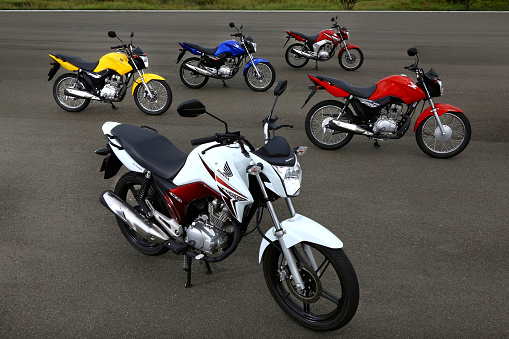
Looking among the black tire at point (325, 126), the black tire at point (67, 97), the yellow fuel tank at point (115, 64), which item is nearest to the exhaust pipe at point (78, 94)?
the black tire at point (67, 97)

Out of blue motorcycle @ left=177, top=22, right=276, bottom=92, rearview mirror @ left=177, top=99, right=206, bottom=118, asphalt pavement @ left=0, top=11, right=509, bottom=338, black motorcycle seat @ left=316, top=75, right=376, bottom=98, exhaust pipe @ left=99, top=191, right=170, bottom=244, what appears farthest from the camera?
blue motorcycle @ left=177, top=22, right=276, bottom=92

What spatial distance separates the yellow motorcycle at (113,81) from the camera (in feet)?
30.3

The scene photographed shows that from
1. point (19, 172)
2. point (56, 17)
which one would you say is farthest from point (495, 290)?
point (56, 17)

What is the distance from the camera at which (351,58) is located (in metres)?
13.8

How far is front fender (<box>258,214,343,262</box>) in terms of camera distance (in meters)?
3.37

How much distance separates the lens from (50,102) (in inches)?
407

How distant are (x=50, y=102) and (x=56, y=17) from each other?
18877 mm

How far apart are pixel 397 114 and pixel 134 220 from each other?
15.1ft

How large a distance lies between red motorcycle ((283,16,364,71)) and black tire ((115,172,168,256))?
31.9 feet

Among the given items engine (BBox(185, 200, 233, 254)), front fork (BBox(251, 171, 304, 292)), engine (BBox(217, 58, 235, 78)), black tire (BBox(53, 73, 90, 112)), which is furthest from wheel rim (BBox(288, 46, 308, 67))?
front fork (BBox(251, 171, 304, 292))

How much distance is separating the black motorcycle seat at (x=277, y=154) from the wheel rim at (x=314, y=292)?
63cm

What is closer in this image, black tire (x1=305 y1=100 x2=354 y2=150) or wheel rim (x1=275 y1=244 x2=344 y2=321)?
wheel rim (x1=275 y1=244 x2=344 y2=321)

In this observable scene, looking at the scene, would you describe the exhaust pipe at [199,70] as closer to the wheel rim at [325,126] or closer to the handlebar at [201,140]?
the wheel rim at [325,126]

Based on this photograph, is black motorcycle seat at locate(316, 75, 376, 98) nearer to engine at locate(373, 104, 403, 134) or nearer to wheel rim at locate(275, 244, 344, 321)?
engine at locate(373, 104, 403, 134)
